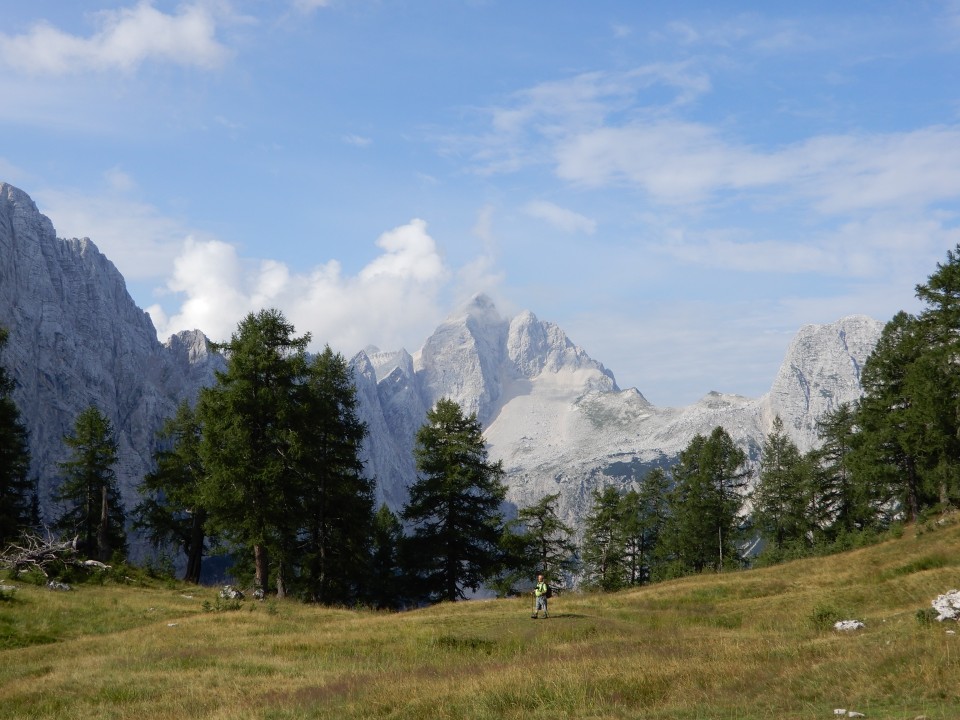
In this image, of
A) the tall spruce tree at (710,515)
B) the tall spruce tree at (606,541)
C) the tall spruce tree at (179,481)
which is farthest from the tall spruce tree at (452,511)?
the tall spruce tree at (710,515)

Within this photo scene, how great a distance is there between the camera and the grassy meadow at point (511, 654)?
12297mm

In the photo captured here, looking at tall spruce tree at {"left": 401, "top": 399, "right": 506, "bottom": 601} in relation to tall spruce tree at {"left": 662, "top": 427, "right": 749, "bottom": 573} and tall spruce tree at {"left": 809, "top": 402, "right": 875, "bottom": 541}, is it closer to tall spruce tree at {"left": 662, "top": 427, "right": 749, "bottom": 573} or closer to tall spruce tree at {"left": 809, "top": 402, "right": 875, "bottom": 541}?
tall spruce tree at {"left": 662, "top": 427, "right": 749, "bottom": 573}

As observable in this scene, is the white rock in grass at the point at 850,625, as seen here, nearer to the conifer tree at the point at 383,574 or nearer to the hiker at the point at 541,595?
the hiker at the point at 541,595

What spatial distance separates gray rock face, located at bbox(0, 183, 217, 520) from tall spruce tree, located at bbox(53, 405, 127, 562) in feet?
344

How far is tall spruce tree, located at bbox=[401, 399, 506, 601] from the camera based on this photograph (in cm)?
4441

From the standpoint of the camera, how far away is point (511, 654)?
67.4 feet

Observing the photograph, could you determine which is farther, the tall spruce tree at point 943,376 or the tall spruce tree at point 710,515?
the tall spruce tree at point 710,515

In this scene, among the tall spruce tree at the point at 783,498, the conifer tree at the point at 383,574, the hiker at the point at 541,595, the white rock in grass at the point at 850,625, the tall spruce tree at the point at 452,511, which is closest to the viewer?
the white rock in grass at the point at 850,625

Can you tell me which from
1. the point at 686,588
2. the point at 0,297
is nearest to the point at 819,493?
the point at 686,588

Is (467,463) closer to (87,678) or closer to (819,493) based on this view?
(87,678)

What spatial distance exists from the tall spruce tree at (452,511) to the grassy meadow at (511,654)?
8.87m

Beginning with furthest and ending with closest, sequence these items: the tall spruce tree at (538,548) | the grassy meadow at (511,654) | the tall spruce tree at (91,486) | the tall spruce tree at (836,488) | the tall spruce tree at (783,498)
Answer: the tall spruce tree at (783,498) < the tall spruce tree at (836,488) < the tall spruce tree at (538,548) < the tall spruce tree at (91,486) < the grassy meadow at (511,654)

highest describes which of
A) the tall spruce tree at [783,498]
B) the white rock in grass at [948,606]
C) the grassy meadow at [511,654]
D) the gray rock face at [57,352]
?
the gray rock face at [57,352]

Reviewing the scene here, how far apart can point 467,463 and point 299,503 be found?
12146 millimetres
